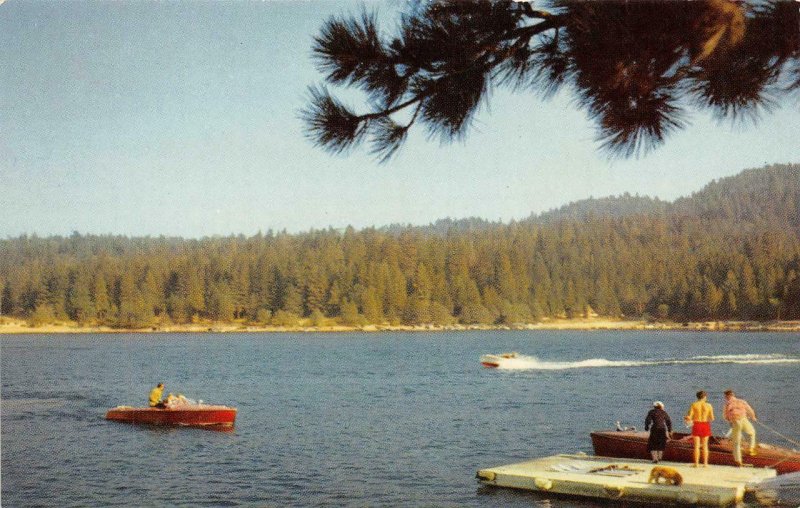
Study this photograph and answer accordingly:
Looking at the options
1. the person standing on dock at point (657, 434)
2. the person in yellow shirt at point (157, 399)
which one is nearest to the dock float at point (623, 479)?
the person standing on dock at point (657, 434)

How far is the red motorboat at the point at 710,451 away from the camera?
57.3ft

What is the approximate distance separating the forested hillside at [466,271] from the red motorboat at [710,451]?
26705 millimetres

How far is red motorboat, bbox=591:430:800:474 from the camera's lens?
57.3 ft

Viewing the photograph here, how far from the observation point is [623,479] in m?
15.7

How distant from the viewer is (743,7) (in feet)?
14.5

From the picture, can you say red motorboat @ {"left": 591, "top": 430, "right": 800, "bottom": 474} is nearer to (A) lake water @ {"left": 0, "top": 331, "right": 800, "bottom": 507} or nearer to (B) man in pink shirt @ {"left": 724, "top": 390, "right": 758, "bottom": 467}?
(B) man in pink shirt @ {"left": 724, "top": 390, "right": 758, "bottom": 467}

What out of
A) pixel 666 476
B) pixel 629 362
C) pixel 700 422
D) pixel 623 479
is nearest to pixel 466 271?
pixel 629 362

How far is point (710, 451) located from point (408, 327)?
304 feet

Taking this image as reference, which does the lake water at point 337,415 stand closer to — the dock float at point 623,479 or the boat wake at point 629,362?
the boat wake at point 629,362

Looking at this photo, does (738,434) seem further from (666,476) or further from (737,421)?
(666,476)

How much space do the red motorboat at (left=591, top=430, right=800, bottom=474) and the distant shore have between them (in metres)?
40.3

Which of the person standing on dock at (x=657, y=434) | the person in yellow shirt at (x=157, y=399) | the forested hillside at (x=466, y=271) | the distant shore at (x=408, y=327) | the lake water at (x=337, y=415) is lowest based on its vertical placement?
the lake water at (x=337, y=415)

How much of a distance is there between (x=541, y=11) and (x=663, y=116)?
3.17ft

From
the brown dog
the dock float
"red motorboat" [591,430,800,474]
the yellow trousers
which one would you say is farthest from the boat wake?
the brown dog
